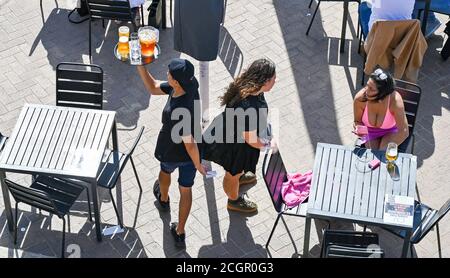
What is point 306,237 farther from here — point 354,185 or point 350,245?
point 354,185

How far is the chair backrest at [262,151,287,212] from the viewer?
841cm

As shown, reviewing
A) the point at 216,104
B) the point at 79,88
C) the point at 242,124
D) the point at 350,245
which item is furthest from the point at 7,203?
the point at 350,245

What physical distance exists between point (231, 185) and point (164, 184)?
654mm

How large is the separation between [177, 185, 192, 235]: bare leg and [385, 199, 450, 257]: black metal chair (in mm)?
1871

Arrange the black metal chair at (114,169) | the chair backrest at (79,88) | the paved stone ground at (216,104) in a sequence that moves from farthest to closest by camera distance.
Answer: the chair backrest at (79,88), the paved stone ground at (216,104), the black metal chair at (114,169)

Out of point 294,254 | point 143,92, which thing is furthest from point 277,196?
point 143,92

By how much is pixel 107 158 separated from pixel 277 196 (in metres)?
1.74

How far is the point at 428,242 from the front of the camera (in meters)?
8.79

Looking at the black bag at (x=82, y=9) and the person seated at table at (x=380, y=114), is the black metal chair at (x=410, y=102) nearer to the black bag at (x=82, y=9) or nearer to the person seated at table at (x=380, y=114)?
the person seated at table at (x=380, y=114)

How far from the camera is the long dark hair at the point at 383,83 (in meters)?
8.70

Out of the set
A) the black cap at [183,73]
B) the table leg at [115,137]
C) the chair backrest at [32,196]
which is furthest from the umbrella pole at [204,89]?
the chair backrest at [32,196]

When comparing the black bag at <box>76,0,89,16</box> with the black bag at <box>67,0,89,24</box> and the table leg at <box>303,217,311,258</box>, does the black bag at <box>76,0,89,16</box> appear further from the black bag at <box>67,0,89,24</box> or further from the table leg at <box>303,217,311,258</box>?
the table leg at <box>303,217,311,258</box>

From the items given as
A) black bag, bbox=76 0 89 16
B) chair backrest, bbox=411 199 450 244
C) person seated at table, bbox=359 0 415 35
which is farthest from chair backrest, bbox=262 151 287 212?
black bag, bbox=76 0 89 16
